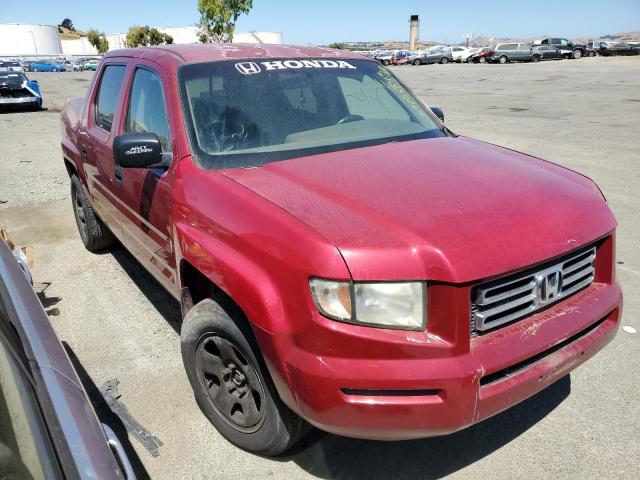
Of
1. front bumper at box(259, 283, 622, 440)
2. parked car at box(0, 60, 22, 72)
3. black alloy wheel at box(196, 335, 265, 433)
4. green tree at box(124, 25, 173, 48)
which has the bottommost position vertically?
black alloy wheel at box(196, 335, 265, 433)

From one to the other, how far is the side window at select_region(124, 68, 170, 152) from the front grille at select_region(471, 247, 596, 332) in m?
1.84

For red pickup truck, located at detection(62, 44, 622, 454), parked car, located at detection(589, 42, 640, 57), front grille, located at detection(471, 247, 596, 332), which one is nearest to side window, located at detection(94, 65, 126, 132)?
red pickup truck, located at detection(62, 44, 622, 454)

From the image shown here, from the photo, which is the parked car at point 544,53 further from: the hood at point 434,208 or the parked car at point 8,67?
the hood at point 434,208

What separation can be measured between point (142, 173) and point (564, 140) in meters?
9.01

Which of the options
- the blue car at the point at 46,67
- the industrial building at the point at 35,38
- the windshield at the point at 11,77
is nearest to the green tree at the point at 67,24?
the industrial building at the point at 35,38

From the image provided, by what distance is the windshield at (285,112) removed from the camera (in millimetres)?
2836

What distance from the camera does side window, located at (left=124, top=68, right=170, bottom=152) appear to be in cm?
307

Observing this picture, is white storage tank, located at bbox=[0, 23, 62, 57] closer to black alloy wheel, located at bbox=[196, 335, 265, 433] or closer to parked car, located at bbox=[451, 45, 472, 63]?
parked car, located at bbox=[451, 45, 472, 63]

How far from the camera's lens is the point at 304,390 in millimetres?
1942

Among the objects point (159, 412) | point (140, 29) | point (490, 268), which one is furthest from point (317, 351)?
point (140, 29)

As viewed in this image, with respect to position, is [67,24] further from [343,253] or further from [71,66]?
[343,253]

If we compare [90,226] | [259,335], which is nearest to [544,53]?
[90,226]

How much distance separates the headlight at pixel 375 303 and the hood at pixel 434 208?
59 mm

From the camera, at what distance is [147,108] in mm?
3307
